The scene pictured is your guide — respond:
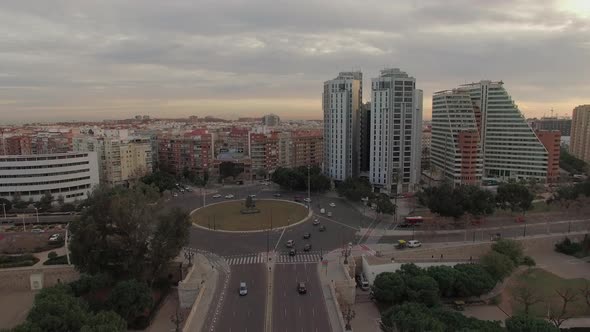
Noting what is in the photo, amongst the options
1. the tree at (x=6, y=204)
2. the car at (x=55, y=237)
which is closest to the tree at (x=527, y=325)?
the car at (x=55, y=237)

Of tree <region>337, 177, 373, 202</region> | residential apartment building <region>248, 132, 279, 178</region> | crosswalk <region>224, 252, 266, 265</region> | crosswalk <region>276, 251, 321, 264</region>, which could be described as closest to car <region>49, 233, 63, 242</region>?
crosswalk <region>224, 252, 266, 265</region>

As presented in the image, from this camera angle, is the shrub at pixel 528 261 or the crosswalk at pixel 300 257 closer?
the crosswalk at pixel 300 257

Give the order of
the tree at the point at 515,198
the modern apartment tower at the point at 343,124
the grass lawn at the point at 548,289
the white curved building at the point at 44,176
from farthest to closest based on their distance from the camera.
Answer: the modern apartment tower at the point at 343,124 → the white curved building at the point at 44,176 → the tree at the point at 515,198 → the grass lawn at the point at 548,289

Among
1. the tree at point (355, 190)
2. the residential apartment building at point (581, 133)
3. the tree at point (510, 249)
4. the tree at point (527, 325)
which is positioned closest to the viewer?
the tree at point (527, 325)

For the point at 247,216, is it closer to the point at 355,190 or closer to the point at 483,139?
the point at 355,190

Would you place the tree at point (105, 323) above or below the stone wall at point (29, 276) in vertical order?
above

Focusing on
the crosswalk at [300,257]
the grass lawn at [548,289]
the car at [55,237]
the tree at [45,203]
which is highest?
the tree at [45,203]

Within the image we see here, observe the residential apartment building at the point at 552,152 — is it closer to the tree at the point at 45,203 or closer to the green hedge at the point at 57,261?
the green hedge at the point at 57,261

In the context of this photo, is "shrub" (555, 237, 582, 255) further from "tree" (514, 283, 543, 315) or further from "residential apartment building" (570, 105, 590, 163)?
"residential apartment building" (570, 105, 590, 163)
